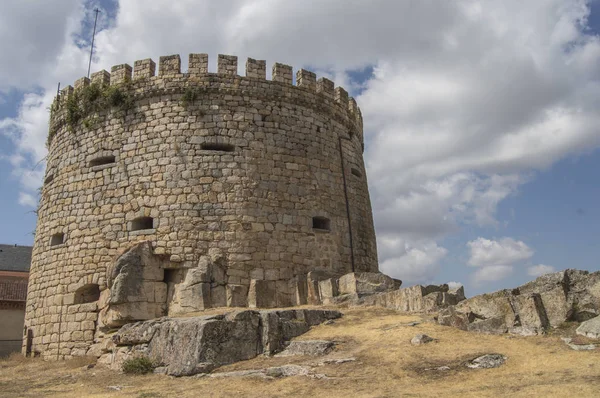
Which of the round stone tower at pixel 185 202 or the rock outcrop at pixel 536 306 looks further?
the round stone tower at pixel 185 202

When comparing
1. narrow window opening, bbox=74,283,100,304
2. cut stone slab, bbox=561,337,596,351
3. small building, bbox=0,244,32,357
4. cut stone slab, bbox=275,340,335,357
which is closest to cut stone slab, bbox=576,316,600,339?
cut stone slab, bbox=561,337,596,351

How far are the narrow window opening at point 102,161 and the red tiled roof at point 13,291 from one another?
1084cm

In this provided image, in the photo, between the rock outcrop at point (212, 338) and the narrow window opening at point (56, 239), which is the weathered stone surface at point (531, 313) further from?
the narrow window opening at point (56, 239)

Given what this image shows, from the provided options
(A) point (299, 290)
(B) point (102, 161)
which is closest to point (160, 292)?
(A) point (299, 290)

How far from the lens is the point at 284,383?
6.98 meters

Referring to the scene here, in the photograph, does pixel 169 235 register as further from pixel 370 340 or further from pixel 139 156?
pixel 370 340

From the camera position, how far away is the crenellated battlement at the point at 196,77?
13.9 meters

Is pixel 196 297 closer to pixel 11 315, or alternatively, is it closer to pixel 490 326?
pixel 490 326

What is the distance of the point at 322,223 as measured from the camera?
14.2m

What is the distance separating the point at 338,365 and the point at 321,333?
5.86ft

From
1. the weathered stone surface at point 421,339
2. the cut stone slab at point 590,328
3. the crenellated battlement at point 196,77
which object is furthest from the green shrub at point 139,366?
the crenellated battlement at point 196,77

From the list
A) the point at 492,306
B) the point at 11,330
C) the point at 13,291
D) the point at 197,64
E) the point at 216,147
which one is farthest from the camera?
the point at 13,291

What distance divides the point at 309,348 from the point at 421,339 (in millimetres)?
1723

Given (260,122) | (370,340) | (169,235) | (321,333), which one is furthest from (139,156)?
(370,340)
